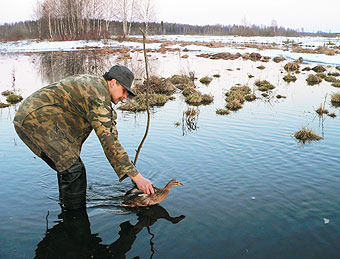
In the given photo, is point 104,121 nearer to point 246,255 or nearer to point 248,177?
point 246,255

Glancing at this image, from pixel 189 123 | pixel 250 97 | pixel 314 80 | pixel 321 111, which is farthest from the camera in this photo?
pixel 314 80

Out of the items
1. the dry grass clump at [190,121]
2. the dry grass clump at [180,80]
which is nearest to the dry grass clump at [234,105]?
the dry grass clump at [190,121]

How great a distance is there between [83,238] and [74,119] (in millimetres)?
1776

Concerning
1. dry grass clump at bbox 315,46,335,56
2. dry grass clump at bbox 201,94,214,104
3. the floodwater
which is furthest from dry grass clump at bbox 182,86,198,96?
dry grass clump at bbox 315,46,335,56

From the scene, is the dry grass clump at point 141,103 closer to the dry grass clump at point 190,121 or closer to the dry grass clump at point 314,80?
the dry grass clump at point 190,121

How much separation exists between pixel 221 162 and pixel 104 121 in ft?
14.0

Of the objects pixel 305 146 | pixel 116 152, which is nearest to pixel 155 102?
pixel 305 146

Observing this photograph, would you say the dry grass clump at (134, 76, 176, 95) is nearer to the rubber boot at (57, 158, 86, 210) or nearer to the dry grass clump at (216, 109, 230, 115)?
the dry grass clump at (216, 109, 230, 115)

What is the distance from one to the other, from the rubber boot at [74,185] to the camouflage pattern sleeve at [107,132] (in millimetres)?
691

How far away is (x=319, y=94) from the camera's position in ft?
55.4

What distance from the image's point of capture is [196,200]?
598cm

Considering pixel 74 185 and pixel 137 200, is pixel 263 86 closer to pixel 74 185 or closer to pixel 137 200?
pixel 137 200

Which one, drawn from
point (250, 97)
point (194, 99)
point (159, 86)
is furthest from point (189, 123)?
point (159, 86)

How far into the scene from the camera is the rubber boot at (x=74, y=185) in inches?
188
